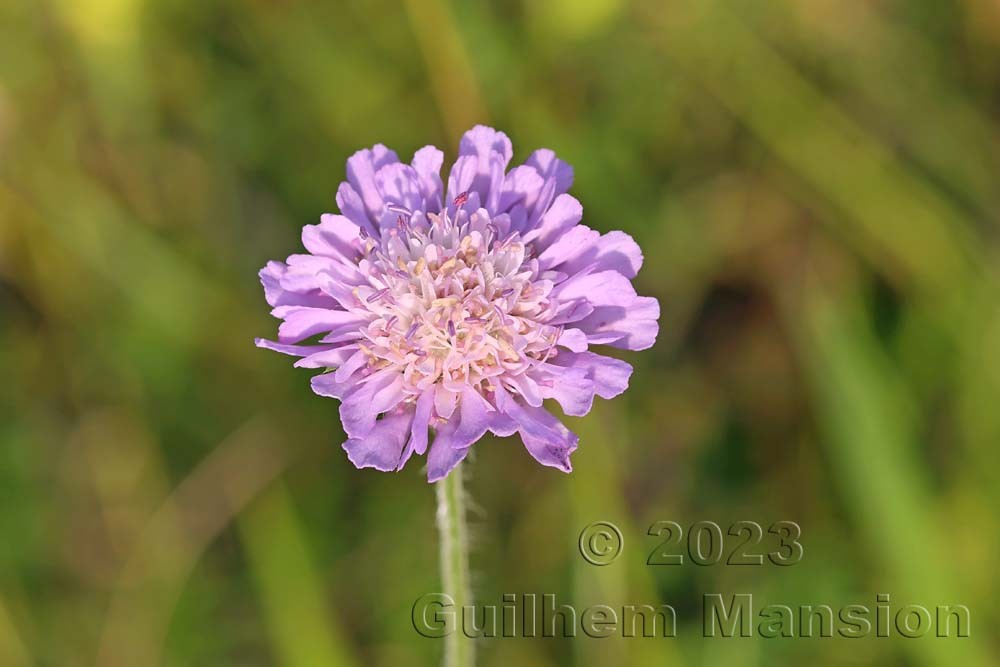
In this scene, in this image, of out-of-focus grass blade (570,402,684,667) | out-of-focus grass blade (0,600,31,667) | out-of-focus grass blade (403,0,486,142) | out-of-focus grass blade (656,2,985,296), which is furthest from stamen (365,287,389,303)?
out-of-focus grass blade (656,2,985,296)

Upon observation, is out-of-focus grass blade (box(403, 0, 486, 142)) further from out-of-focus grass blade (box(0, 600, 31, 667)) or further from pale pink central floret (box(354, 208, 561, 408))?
out-of-focus grass blade (box(0, 600, 31, 667))

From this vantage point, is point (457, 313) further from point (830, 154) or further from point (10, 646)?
point (830, 154)

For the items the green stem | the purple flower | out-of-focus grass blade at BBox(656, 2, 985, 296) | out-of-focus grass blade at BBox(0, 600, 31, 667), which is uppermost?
out-of-focus grass blade at BBox(656, 2, 985, 296)

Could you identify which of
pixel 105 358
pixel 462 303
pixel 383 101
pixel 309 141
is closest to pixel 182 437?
pixel 105 358

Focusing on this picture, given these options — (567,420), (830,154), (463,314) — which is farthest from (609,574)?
(830,154)

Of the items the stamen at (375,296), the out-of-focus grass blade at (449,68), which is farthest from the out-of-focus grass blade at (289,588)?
the out-of-focus grass blade at (449,68)
